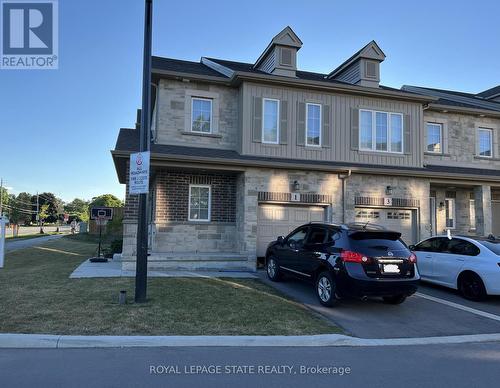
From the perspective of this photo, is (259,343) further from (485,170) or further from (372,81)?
(485,170)

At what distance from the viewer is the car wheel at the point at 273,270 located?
1094 centimetres

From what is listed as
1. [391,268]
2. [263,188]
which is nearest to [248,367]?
[391,268]

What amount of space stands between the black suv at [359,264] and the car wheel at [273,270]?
183cm

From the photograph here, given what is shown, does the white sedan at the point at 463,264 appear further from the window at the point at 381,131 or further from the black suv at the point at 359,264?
the window at the point at 381,131

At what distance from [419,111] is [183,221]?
32.4ft

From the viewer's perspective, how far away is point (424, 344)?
21.4ft

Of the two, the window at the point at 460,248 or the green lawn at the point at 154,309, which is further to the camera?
the window at the point at 460,248

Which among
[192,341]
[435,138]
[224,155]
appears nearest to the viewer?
[192,341]

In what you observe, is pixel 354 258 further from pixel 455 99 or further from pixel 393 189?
pixel 455 99

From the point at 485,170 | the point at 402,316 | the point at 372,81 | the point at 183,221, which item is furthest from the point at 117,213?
the point at 402,316

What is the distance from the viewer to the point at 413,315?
8211 mm

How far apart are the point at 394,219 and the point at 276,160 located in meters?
5.02

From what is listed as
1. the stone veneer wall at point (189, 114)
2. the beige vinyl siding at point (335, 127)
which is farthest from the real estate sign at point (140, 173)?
the beige vinyl siding at point (335, 127)

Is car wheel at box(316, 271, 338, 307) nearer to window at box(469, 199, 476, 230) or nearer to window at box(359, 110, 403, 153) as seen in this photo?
window at box(359, 110, 403, 153)
